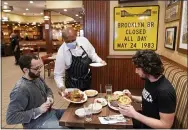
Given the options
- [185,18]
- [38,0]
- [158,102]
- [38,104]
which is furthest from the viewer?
[38,0]

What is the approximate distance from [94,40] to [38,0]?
6678mm

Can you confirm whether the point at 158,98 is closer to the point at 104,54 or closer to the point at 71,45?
the point at 71,45

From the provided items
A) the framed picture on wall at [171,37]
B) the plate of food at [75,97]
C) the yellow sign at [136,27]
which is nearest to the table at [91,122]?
the plate of food at [75,97]

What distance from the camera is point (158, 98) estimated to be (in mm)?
1523

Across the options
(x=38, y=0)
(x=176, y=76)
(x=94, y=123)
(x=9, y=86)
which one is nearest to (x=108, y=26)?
(x=176, y=76)

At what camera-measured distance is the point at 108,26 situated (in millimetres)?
3312

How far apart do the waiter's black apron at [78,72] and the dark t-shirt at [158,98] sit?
1.12m

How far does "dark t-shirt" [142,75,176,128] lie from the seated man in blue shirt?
1.00 metres

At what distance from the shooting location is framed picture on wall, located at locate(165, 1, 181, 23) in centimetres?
236

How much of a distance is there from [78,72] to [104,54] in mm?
941

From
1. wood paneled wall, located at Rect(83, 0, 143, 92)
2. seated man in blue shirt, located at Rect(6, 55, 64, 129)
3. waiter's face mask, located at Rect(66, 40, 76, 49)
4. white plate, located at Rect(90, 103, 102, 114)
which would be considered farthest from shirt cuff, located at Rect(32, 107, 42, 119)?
wood paneled wall, located at Rect(83, 0, 143, 92)

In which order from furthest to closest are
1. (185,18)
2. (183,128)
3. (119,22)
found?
(119,22), (185,18), (183,128)

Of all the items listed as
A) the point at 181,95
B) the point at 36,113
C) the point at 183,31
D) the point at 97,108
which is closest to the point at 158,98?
the point at 181,95

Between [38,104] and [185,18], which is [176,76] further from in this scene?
[38,104]
